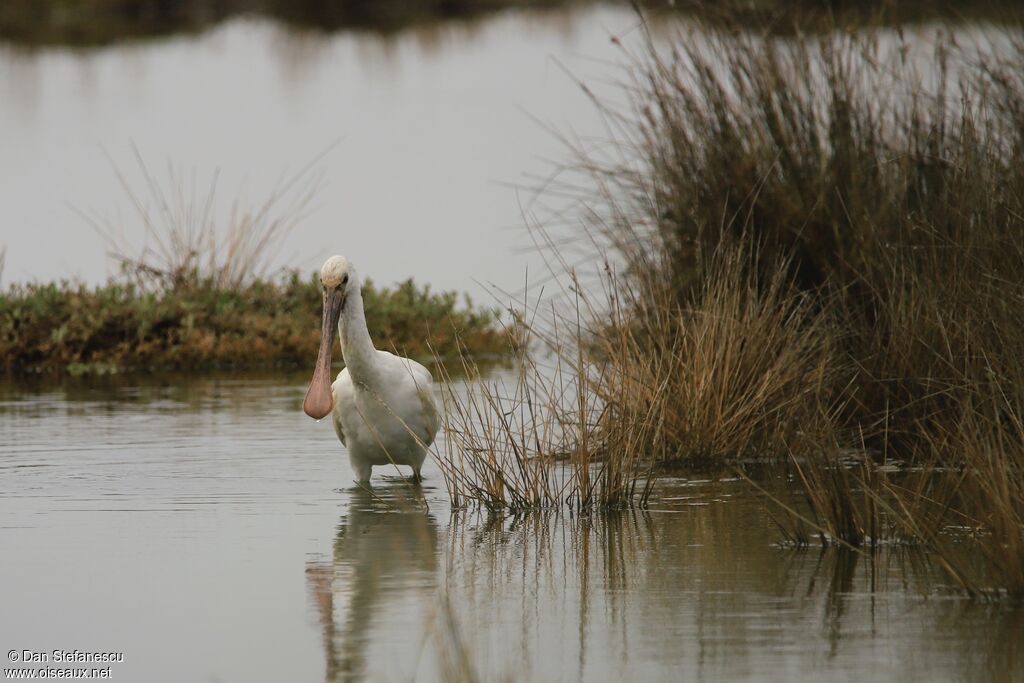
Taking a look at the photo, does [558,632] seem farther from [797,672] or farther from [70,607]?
[70,607]

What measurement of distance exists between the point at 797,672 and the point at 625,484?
253 cm

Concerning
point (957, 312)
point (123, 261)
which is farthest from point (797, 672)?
point (123, 261)

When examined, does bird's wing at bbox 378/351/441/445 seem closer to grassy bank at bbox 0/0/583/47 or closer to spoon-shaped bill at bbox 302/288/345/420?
spoon-shaped bill at bbox 302/288/345/420

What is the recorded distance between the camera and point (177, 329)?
1480 cm

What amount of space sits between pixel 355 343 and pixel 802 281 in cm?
261

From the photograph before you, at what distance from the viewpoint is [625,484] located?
772 centimetres

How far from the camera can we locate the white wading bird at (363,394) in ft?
29.3

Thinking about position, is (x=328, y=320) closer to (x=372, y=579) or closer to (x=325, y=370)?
(x=325, y=370)

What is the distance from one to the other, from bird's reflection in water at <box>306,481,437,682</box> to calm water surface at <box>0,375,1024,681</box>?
1 centimetres

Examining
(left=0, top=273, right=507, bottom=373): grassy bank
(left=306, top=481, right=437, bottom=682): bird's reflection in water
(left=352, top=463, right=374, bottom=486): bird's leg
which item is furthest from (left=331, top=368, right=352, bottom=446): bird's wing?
(left=0, top=273, right=507, bottom=373): grassy bank

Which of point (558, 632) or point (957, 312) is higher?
point (957, 312)

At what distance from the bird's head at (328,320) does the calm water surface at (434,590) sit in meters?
0.44

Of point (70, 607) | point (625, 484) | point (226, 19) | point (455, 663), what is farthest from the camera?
point (226, 19)

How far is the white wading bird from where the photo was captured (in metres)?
8.93
